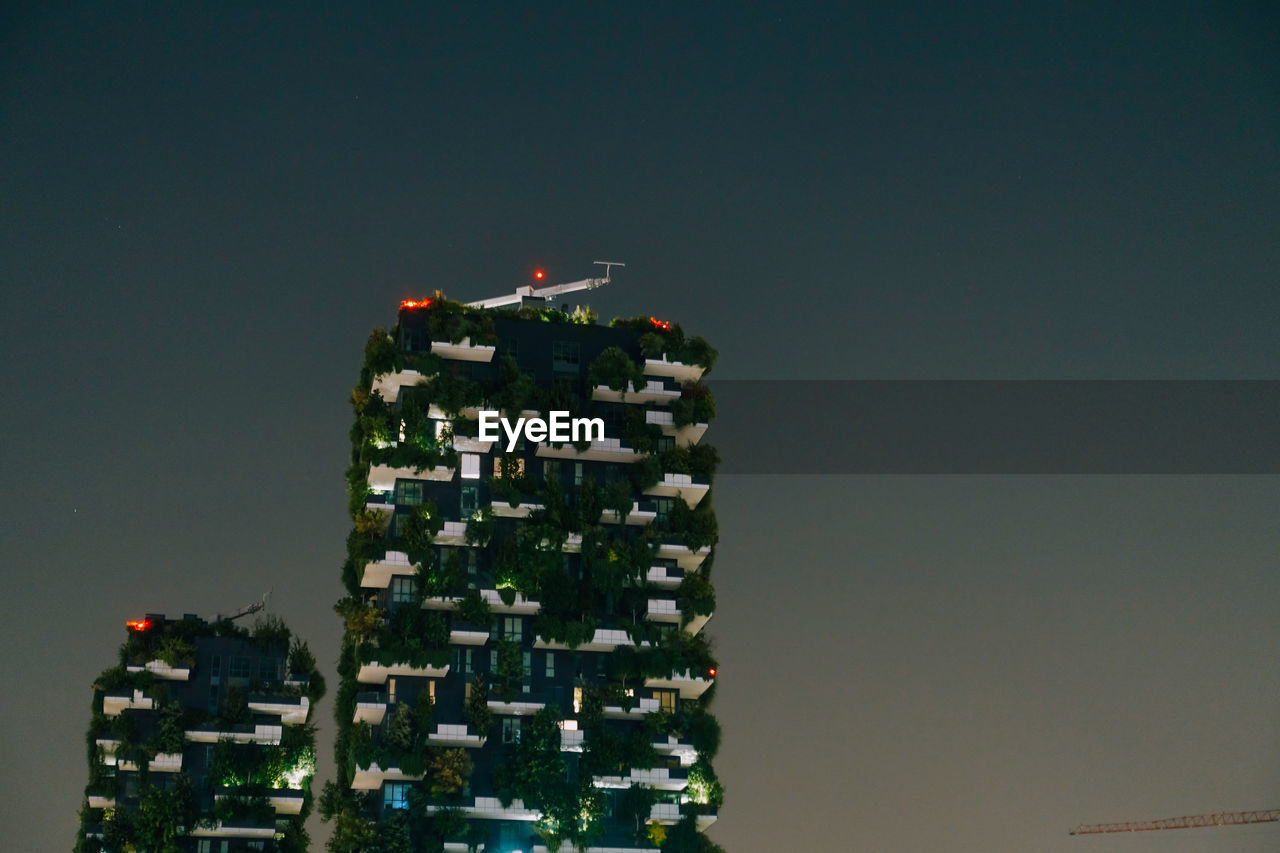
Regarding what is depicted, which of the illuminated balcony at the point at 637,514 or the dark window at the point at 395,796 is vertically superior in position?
the illuminated balcony at the point at 637,514

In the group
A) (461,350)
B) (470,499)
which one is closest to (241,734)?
(470,499)

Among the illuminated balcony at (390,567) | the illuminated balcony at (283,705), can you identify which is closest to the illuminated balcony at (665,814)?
the illuminated balcony at (390,567)

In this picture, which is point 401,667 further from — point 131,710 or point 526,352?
point 131,710

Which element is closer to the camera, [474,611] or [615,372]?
[474,611]

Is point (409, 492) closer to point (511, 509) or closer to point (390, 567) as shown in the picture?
point (390, 567)

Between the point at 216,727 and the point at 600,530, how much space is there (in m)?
31.7

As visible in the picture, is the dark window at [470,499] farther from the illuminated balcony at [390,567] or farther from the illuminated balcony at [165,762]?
the illuminated balcony at [165,762]

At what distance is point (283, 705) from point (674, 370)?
34.4m

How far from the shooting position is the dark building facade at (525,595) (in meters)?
109

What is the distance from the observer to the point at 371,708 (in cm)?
11050

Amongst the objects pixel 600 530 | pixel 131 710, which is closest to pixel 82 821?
pixel 131 710

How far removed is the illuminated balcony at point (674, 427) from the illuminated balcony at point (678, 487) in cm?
261

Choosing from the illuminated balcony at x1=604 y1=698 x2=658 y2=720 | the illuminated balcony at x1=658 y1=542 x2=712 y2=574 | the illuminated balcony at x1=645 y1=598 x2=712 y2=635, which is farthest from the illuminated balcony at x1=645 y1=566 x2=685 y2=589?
the illuminated balcony at x1=604 y1=698 x2=658 y2=720

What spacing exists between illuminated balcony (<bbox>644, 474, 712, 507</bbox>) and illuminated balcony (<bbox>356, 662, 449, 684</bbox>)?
1675 cm
